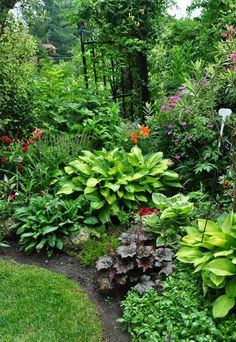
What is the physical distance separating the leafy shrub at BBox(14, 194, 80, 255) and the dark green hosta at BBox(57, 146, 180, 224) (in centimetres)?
23

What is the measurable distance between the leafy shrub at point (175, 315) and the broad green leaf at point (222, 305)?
6 cm

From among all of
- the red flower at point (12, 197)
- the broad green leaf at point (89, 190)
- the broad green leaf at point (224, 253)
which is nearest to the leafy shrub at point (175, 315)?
the broad green leaf at point (224, 253)

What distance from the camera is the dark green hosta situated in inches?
149

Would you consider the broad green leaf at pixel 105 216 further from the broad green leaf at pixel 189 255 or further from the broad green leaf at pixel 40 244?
the broad green leaf at pixel 189 255

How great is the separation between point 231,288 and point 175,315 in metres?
0.40

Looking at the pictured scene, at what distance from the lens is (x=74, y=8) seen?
543 centimetres

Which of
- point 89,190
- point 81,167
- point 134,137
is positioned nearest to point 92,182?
point 89,190

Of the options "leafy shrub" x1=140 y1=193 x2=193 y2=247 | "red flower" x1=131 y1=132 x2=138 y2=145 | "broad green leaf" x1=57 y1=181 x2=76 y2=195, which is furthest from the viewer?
"red flower" x1=131 y1=132 x2=138 y2=145

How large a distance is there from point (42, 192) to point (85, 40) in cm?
270

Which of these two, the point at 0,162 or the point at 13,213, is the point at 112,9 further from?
the point at 13,213

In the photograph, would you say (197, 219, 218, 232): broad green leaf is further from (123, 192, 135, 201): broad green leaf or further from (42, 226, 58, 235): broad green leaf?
(42, 226, 58, 235): broad green leaf

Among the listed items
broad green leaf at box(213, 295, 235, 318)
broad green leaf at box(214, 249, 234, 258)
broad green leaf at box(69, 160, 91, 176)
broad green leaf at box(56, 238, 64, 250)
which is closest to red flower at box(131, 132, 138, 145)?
broad green leaf at box(69, 160, 91, 176)

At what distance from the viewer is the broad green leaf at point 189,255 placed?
281cm

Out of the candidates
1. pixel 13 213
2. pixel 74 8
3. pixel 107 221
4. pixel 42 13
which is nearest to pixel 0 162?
pixel 13 213
